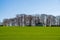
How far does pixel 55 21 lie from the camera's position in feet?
225

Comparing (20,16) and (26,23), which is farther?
(20,16)

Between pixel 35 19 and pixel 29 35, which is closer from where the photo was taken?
pixel 29 35

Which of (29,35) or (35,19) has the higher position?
(35,19)

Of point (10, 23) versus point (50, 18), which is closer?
point (10, 23)

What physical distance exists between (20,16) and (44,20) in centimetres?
1118

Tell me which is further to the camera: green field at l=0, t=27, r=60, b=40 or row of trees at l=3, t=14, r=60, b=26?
row of trees at l=3, t=14, r=60, b=26

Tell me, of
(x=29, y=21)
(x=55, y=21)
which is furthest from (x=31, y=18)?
(x=55, y=21)

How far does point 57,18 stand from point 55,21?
166 cm

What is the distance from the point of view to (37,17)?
68.4 meters

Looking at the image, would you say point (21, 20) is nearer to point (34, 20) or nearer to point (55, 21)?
point (34, 20)

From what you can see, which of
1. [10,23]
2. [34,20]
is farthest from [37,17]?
[10,23]

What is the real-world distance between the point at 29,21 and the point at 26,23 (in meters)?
3.10

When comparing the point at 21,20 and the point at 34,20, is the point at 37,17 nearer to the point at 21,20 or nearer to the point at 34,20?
the point at 34,20

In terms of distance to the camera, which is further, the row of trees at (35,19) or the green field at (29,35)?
the row of trees at (35,19)
